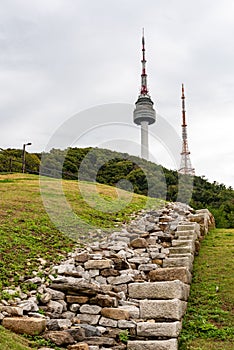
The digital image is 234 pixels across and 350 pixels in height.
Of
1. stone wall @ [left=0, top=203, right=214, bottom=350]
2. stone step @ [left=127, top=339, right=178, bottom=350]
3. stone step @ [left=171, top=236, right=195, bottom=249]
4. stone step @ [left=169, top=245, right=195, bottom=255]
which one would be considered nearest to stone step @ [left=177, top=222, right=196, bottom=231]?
stone step @ [left=171, top=236, right=195, bottom=249]

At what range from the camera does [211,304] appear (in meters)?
8.06

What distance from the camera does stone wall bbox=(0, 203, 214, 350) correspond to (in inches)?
252

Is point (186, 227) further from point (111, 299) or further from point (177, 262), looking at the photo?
point (111, 299)

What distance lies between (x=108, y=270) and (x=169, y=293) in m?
1.29

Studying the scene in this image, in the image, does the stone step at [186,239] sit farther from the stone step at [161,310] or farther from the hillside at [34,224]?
the stone step at [161,310]

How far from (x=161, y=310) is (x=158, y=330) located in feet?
1.67

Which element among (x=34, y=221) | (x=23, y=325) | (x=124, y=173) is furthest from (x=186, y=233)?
(x=124, y=173)

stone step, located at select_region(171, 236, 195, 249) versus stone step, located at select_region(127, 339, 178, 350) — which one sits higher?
stone step, located at select_region(171, 236, 195, 249)

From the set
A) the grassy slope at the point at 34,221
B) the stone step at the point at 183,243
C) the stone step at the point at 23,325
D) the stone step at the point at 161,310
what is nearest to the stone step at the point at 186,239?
the stone step at the point at 183,243

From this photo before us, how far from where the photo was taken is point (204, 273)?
952 centimetres

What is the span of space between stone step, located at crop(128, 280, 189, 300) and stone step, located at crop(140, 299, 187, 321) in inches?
15.0

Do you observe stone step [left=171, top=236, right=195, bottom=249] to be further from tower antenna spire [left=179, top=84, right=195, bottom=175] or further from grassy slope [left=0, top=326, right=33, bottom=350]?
tower antenna spire [left=179, top=84, right=195, bottom=175]

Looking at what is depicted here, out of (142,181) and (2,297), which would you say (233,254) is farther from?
(142,181)

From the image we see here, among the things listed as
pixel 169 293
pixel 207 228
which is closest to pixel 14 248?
pixel 169 293
